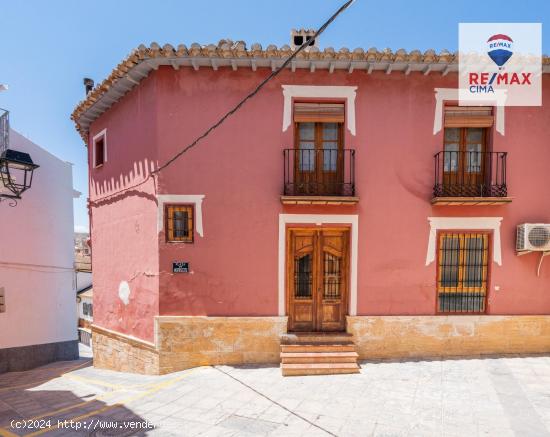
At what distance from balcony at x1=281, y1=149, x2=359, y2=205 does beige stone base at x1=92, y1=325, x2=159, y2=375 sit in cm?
441

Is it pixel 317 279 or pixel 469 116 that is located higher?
pixel 469 116

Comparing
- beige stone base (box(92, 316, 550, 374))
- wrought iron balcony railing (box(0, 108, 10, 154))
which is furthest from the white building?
beige stone base (box(92, 316, 550, 374))

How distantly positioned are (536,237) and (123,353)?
9455mm

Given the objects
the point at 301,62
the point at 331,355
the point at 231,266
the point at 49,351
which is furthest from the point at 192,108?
the point at 49,351

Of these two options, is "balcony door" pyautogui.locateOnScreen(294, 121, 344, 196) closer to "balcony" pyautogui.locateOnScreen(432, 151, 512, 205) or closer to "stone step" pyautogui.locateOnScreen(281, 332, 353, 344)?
"balcony" pyautogui.locateOnScreen(432, 151, 512, 205)

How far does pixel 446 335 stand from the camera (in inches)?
267

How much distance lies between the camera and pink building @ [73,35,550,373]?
669cm

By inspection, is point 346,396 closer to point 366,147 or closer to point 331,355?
point 331,355

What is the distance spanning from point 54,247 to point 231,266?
8.54m

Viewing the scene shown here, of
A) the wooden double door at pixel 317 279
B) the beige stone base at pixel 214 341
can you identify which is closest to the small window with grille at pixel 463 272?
the wooden double door at pixel 317 279

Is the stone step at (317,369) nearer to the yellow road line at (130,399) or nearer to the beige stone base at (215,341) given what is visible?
the beige stone base at (215,341)

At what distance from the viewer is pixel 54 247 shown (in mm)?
11586

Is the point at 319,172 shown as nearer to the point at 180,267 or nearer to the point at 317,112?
the point at 317,112

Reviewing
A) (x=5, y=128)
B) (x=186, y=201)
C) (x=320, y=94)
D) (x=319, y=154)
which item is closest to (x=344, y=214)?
(x=319, y=154)
